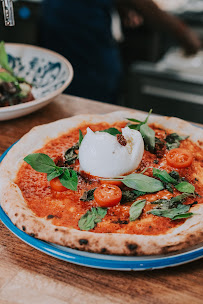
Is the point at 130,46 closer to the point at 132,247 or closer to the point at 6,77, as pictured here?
the point at 6,77

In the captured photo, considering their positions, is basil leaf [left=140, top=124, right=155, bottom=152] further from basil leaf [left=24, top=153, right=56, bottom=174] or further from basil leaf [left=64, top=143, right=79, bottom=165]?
basil leaf [left=24, top=153, right=56, bottom=174]

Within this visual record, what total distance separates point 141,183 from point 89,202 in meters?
0.21

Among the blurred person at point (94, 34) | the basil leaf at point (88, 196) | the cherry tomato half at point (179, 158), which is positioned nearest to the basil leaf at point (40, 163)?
the basil leaf at point (88, 196)

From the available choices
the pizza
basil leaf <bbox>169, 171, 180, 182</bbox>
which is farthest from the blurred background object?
basil leaf <bbox>169, 171, 180, 182</bbox>

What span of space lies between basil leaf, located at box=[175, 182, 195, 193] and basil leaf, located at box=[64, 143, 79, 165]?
50 cm

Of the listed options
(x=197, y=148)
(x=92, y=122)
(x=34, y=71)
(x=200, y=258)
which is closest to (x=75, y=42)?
(x=34, y=71)

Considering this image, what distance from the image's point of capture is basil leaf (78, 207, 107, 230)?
4.15 ft

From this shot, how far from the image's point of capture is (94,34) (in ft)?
10.3

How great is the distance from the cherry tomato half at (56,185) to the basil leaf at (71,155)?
199mm

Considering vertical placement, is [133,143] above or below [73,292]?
above

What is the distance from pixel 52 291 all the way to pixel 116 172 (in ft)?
1.87

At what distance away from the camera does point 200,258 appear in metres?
1.21

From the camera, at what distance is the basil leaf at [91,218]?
1266 millimetres

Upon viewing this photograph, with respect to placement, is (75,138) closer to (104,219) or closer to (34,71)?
(104,219)
